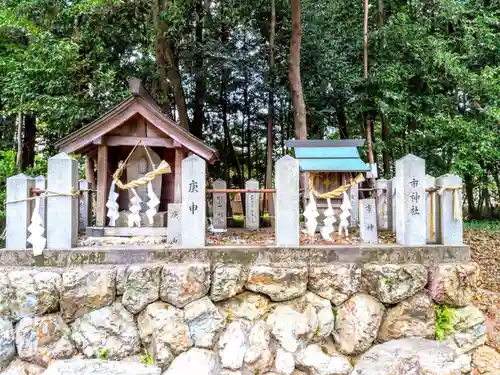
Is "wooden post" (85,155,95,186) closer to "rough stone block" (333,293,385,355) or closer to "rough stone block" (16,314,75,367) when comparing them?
"rough stone block" (16,314,75,367)

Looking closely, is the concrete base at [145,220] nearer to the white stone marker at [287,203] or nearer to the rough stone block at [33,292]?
the rough stone block at [33,292]

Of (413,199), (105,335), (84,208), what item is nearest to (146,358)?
(105,335)

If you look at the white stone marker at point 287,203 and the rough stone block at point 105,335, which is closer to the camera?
the rough stone block at point 105,335

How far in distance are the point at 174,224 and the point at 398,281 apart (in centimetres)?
328

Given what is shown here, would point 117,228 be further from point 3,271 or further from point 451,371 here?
point 451,371

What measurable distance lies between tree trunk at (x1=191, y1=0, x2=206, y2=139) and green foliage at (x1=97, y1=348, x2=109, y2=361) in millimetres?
9644

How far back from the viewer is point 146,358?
415 cm

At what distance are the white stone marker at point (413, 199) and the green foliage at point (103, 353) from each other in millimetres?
4253

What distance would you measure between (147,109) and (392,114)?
8673mm

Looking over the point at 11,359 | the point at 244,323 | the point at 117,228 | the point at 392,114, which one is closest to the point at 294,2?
the point at 392,114

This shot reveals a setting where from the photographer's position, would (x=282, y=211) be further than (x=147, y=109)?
No

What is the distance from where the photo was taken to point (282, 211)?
4.41 meters

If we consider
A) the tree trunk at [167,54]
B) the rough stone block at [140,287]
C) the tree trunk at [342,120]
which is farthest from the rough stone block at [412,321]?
the tree trunk at [342,120]

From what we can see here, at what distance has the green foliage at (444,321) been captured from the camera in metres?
4.34
